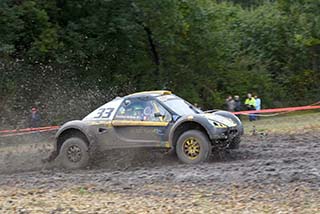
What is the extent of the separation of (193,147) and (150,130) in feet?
Result: 3.40

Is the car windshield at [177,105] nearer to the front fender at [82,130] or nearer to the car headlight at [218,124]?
the car headlight at [218,124]

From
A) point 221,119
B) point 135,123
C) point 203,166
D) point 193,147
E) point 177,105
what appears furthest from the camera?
point 177,105

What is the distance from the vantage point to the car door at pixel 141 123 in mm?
13852

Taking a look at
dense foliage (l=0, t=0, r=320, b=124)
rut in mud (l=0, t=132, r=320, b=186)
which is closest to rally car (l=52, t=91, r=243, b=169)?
rut in mud (l=0, t=132, r=320, b=186)

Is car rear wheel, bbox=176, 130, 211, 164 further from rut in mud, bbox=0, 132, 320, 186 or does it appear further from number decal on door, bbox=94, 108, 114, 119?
number decal on door, bbox=94, 108, 114, 119

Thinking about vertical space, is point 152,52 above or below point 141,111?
above

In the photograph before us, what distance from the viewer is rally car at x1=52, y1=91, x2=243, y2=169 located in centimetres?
1348

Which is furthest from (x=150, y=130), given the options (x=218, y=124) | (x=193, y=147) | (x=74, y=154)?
(x=74, y=154)

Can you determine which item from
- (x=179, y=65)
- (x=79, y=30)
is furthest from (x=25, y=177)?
(x=179, y=65)

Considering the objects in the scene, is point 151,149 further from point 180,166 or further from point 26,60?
Result: point 26,60

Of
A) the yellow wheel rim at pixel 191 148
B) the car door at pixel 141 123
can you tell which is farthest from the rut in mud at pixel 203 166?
the car door at pixel 141 123

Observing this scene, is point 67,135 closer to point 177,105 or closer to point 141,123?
point 141,123

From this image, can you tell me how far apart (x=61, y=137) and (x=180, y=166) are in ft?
9.93

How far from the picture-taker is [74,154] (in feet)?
46.8
